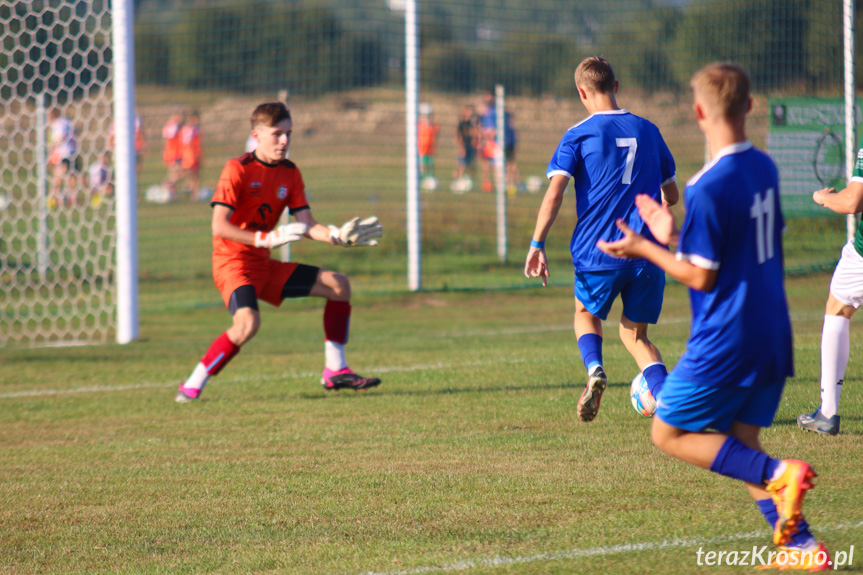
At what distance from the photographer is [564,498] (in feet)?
13.3

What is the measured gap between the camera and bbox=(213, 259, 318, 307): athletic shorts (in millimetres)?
6613

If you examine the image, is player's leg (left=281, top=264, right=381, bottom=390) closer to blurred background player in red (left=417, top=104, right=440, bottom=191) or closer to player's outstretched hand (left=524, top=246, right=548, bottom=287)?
player's outstretched hand (left=524, top=246, right=548, bottom=287)

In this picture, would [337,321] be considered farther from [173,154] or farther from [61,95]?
[173,154]

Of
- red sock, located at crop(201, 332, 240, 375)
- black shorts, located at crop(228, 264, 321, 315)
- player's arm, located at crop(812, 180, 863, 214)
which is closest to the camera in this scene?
player's arm, located at crop(812, 180, 863, 214)

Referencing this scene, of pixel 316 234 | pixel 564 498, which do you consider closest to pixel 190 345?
pixel 316 234

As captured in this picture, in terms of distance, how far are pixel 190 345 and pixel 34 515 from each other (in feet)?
17.5

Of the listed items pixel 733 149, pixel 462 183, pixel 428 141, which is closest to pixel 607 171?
pixel 733 149

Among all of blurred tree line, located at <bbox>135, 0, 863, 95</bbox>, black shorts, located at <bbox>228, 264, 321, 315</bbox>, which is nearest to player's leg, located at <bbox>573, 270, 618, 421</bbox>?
black shorts, located at <bbox>228, 264, 321, 315</bbox>

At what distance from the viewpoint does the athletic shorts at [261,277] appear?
260 inches

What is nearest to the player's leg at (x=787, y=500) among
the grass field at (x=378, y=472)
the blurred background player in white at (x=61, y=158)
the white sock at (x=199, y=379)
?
the grass field at (x=378, y=472)

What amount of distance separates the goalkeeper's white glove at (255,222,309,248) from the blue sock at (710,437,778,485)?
332cm

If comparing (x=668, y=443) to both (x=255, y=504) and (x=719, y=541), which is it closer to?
(x=719, y=541)

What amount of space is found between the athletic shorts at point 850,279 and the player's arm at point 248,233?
3173mm

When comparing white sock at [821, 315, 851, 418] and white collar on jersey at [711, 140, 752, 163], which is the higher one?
white collar on jersey at [711, 140, 752, 163]
